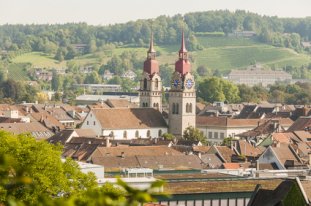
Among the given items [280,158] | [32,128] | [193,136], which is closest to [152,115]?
[193,136]

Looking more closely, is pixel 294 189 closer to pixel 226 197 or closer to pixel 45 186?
pixel 45 186

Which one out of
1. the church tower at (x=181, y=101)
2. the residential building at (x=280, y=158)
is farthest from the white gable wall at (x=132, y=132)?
the residential building at (x=280, y=158)

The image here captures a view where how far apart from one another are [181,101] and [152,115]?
3.97 meters

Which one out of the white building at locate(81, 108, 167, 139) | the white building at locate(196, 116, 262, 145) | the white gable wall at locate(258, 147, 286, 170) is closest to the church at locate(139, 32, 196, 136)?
the white building at locate(81, 108, 167, 139)

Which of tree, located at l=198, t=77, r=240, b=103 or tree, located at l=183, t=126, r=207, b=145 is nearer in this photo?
tree, located at l=183, t=126, r=207, b=145

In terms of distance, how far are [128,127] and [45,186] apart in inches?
3083

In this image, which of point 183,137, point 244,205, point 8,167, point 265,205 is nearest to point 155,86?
point 183,137

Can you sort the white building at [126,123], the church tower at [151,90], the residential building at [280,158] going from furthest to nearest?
the church tower at [151,90] < the white building at [126,123] < the residential building at [280,158]

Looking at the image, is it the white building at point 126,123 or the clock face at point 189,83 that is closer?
the white building at point 126,123

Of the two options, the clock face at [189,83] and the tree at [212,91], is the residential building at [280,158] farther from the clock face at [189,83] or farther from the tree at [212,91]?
the tree at [212,91]

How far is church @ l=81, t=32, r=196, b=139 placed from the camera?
112 meters

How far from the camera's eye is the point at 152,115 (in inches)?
4547

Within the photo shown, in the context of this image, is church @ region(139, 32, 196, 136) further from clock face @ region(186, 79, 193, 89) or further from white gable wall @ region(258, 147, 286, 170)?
white gable wall @ region(258, 147, 286, 170)

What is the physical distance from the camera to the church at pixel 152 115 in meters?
112
